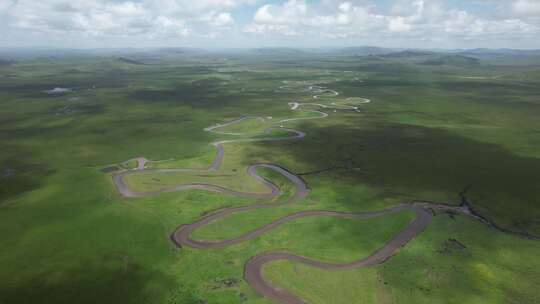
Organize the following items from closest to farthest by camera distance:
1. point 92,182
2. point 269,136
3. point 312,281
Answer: point 312,281 < point 92,182 < point 269,136

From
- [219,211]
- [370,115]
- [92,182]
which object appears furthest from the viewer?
[370,115]

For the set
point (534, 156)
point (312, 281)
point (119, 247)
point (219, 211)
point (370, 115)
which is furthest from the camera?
point (370, 115)

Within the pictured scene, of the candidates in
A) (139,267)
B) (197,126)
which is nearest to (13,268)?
(139,267)

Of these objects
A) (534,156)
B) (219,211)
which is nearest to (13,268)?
(219,211)

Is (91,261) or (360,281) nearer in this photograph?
(360,281)

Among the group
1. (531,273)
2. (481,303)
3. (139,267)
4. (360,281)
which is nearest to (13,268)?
(139,267)

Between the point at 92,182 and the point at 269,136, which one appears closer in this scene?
the point at 92,182

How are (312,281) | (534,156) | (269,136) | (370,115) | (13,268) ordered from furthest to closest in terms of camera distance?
(370,115) → (269,136) → (534,156) → (13,268) → (312,281)

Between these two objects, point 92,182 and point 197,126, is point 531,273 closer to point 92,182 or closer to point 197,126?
point 92,182

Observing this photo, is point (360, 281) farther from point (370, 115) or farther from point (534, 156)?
point (370, 115)
